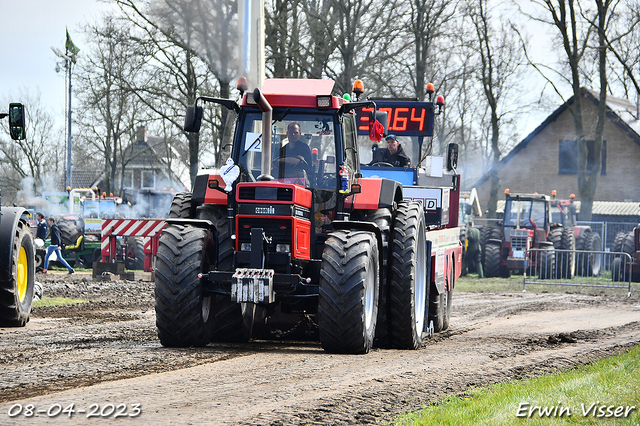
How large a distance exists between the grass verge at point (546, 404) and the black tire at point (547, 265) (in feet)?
57.7

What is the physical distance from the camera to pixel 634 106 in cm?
4688

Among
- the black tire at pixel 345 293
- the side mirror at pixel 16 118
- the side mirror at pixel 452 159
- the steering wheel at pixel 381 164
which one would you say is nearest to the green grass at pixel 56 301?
the side mirror at pixel 16 118

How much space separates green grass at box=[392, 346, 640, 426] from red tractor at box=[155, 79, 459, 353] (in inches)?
77.2

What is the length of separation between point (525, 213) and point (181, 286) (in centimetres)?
2160

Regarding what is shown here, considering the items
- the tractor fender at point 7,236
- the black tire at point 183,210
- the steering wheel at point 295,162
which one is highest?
the steering wheel at point 295,162

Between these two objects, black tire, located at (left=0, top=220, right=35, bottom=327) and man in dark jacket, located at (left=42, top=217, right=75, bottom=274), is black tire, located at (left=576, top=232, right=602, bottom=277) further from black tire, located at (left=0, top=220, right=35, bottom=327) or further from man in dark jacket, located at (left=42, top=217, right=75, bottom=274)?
black tire, located at (left=0, top=220, right=35, bottom=327)

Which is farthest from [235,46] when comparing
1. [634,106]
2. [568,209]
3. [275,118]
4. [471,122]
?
[634,106]

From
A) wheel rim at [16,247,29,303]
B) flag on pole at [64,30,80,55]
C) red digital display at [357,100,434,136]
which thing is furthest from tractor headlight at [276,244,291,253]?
flag on pole at [64,30,80,55]

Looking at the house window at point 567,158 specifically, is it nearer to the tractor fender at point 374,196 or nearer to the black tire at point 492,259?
the black tire at point 492,259

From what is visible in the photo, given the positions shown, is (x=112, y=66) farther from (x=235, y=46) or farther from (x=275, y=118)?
(x=275, y=118)

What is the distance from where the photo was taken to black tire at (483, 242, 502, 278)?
27047mm

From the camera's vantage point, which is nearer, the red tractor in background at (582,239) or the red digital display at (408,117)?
Answer: the red digital display at (408,117)

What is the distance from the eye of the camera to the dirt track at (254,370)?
5500 mm

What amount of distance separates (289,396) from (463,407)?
48.0 inches
